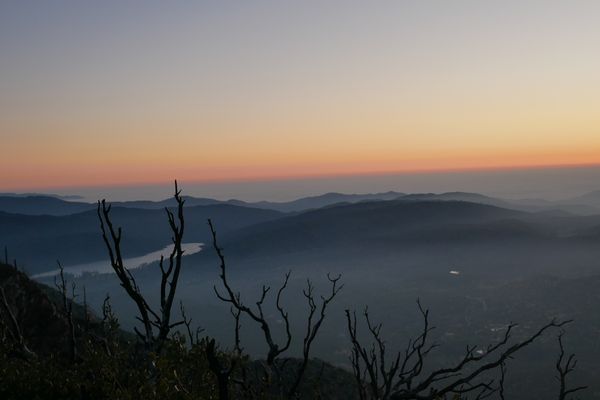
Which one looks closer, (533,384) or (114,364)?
(114,364)

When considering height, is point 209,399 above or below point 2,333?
above

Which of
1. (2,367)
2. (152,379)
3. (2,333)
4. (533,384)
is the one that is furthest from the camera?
(533,384)

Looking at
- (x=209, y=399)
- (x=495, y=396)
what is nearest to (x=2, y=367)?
(x=209, y=399)

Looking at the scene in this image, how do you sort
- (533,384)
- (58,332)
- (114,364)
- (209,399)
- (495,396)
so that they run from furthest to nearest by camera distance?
(533,384), (495,396), (58,332), (114,364), (209,399)

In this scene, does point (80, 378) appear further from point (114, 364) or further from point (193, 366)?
point (193, 366)

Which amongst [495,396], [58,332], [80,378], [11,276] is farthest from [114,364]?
[495,396]

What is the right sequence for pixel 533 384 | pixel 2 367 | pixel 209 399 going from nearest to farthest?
pixel 209 399 < pixel 2 367 < pixel 533 384

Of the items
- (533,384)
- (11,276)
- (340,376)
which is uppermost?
(11,276)

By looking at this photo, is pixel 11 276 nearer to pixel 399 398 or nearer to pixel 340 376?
pixel 399 398

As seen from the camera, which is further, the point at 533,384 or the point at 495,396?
the point at 533,384
